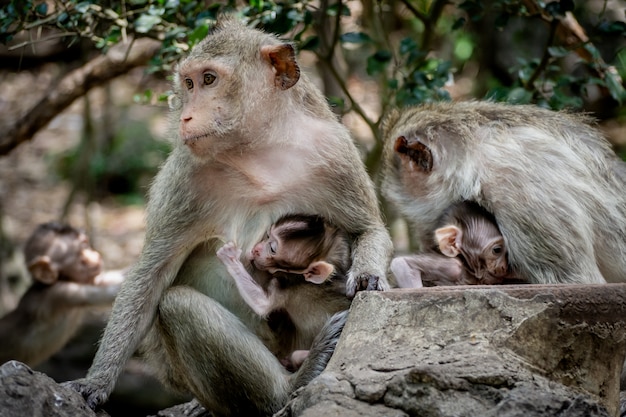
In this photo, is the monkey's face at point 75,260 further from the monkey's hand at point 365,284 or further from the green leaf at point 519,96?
the monkey's hand at point 365,284

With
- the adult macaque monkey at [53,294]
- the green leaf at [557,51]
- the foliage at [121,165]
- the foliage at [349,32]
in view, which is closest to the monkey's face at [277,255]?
the foliage at [349,32]

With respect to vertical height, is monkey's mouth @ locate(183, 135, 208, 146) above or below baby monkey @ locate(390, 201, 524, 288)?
above

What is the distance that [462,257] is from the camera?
17.2ft

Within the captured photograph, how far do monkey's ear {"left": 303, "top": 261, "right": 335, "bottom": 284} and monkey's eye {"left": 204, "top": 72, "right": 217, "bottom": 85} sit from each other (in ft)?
3.74

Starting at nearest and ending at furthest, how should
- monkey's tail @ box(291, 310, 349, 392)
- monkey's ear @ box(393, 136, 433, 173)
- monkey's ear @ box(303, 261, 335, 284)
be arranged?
monkey's tail @ box(291, 310, 349, 392) < monkey's ear @ box(303, 261, 335, 284) < monkey's ear @ box(393, 136, 433, 173)

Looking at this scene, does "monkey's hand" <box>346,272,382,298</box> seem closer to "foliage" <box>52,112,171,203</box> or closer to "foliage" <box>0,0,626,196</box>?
"foliage" <box>0,0,626,196</box>

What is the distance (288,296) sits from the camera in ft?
16.8

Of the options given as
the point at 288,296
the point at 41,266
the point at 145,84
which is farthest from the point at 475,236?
Result: the point at 145,84

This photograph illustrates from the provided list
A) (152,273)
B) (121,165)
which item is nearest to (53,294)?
(152,273)

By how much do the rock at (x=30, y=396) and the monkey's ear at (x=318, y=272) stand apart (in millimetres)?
1360

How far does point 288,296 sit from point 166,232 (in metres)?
0.77

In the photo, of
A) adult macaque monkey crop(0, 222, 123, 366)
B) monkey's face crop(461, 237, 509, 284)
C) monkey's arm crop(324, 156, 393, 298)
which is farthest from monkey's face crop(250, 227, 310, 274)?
adult macaque monkey crop(0, 222, 123, 366)

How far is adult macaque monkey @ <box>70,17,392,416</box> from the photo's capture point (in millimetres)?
4891

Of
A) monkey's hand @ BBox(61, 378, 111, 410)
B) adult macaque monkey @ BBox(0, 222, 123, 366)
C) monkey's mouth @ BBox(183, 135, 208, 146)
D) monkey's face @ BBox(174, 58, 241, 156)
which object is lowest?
adult macaque monkey @ BBox(0, 222, 123, 366)
